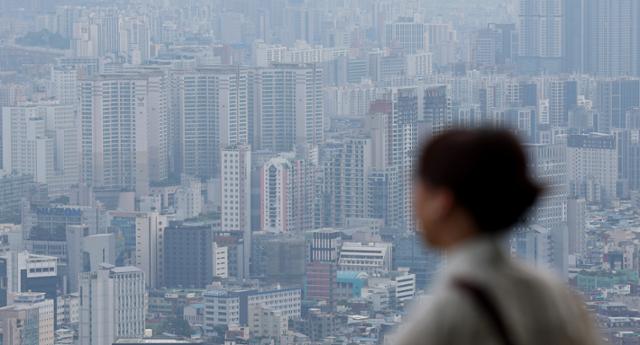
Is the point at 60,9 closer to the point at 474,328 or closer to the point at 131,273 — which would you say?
the point at 131,273

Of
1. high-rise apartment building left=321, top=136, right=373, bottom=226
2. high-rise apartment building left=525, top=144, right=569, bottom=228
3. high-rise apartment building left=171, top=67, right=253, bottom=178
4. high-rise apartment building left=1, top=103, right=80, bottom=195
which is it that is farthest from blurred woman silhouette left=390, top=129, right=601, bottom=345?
high-rise apartment building left=171, top=67, right=253, bottom=178

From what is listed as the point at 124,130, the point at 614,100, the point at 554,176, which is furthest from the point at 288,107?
the point at 554,176

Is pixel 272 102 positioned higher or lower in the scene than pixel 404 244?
higher

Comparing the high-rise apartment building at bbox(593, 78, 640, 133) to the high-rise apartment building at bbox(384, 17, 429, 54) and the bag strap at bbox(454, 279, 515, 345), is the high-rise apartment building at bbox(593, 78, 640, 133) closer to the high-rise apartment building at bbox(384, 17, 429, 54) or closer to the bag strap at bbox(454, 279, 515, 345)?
the high-rise apartment building at bbox(384, 17, 429, 54)

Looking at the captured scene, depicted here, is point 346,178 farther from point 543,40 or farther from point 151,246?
point 543,40

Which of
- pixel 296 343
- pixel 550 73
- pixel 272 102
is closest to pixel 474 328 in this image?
pixel 296 343

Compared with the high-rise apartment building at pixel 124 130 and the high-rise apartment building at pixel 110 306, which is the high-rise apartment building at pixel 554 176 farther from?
the high-rise apartment building at pixel 124 130

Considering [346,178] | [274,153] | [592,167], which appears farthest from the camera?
[274,153]
